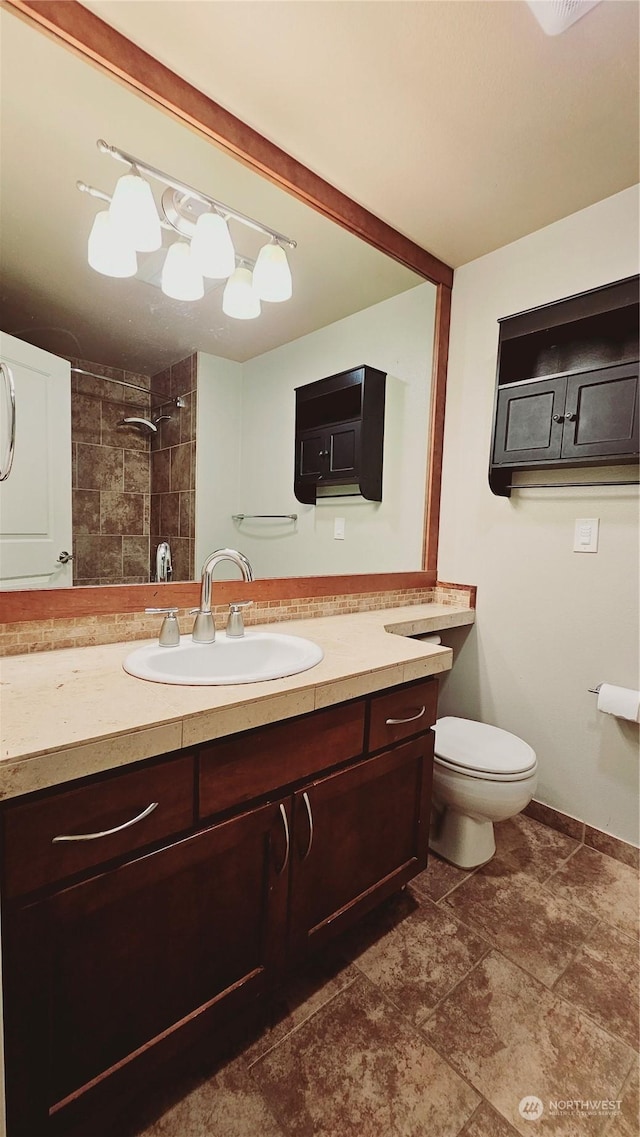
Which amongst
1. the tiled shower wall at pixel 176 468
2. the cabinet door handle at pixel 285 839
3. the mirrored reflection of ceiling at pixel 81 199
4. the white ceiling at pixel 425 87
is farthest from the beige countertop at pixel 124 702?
the white ceiling at pixel 425 87

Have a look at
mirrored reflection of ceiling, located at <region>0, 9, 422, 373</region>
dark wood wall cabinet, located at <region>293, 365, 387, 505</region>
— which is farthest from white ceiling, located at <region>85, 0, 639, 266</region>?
dark wood wall cabinet, located at <region>293, 365, 387, 505</region>

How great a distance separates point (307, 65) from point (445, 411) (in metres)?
1.31

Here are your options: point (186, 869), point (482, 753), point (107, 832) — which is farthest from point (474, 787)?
point (107, 832)

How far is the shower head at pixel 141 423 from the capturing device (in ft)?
4.25

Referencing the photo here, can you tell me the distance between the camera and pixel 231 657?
4.41ft

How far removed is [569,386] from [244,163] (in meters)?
1.29

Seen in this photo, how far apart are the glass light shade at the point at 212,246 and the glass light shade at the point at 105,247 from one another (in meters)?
0.20

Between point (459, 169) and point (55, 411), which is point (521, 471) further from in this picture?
point (55, 411)

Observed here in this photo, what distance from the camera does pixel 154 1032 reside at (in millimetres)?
873

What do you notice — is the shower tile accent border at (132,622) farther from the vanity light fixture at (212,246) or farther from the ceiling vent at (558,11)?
the ceiling vent at (558,11)

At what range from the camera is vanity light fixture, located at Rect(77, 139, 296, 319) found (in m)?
1.26

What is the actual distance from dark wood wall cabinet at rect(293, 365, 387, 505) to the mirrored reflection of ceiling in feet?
1.35

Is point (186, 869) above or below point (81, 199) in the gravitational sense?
below

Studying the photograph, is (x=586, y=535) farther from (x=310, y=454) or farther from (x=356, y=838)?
(x=356, y=838)
